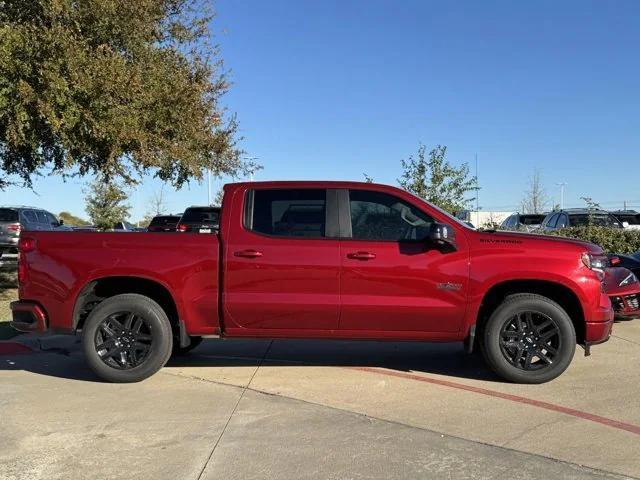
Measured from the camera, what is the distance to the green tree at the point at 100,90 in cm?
886

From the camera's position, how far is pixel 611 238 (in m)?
13.1

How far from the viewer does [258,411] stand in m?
5.27

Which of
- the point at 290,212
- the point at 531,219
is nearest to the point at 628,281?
the point at 290,212

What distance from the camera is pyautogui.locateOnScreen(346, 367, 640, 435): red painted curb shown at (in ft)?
16.1

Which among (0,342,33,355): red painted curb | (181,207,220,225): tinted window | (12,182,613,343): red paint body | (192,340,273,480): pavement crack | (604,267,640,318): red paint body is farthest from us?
(181,207,220,225): tinted window

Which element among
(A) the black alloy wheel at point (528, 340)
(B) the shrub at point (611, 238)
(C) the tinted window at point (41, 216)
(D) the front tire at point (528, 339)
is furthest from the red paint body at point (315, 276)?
(C) the tinted window at point (41, 216)

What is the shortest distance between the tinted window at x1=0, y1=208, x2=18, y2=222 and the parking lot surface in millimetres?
14821

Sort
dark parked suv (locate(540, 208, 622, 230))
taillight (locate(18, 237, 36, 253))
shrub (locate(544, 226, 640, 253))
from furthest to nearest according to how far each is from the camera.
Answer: dark parked suv (locate(540, 208, 622, 230)) → shrub (locate(544, 226, 640, 253)) → taillight (locate(18, 237, 36, 253))

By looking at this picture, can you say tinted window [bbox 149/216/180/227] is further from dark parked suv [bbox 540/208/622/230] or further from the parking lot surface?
the parking lot surface

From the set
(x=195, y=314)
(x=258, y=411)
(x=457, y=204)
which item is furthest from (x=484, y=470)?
(x=457, y=204)

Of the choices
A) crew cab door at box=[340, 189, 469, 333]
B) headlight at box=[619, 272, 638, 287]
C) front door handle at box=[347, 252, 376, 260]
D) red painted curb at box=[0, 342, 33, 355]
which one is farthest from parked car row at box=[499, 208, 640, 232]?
red painted curb at box=[0, 342, 33, 355]

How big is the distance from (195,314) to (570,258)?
3575 millimetres

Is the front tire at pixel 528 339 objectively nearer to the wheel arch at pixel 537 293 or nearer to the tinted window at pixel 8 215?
the wheel arch at pixel 537 293

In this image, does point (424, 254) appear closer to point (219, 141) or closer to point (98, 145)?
point (98, 145)
